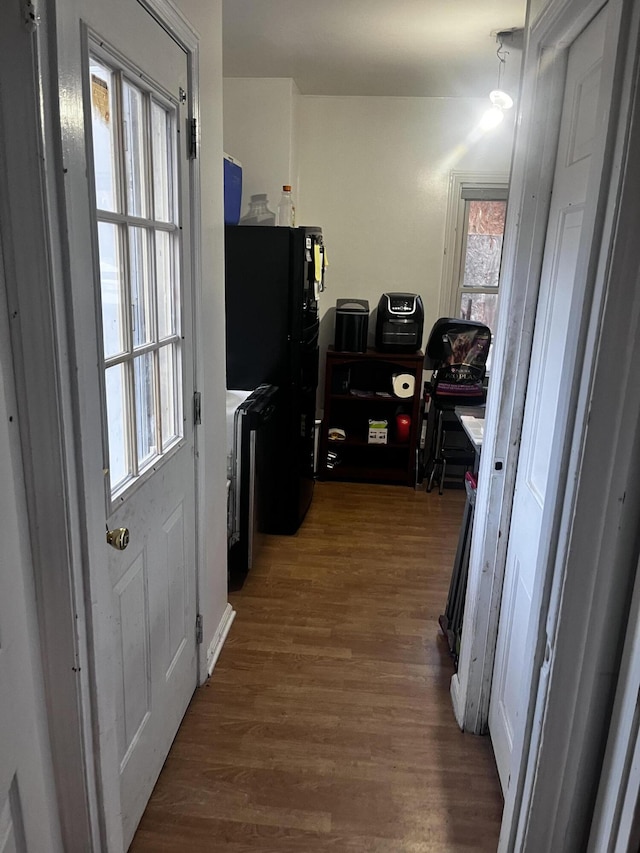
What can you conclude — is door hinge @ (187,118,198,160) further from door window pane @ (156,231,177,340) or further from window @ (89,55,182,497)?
door window pane @ (156,231,177,340)

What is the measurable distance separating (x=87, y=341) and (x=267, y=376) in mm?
2093

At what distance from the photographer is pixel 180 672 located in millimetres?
1935

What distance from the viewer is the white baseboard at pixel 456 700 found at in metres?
2.03

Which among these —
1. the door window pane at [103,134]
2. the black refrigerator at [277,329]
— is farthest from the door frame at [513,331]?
the black refrigerator at [277,329]

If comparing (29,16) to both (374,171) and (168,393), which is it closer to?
(168,393)

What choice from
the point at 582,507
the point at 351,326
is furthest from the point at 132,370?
the point at 351,326

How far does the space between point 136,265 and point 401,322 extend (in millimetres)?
2823

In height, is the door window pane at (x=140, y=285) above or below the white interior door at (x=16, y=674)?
above

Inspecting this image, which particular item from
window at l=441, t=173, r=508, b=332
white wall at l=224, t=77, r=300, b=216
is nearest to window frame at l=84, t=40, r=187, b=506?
white wall at l=224, t=77, r=300, b=216

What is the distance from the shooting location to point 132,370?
144 cm

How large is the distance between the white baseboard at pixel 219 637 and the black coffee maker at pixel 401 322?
7.26 ft

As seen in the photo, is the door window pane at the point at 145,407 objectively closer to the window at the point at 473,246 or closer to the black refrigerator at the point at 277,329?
the black refrigerator at the point at 277,329

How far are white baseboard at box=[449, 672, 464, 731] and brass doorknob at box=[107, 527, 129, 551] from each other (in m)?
1.35

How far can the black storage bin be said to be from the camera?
161 inches
